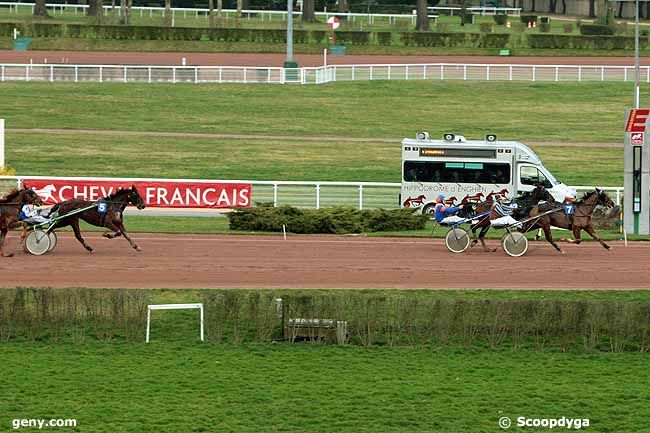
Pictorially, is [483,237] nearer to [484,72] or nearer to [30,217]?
[30,217]

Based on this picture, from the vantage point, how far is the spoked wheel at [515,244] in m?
23.5

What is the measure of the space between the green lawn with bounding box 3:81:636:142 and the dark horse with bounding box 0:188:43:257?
71.5 feet

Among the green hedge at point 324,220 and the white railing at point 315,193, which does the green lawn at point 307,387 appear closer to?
the green hedge at point 324,220

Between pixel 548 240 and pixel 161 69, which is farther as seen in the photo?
pixel 161 69

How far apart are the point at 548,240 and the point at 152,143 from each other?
20.4 m

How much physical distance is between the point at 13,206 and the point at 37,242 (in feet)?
2.84

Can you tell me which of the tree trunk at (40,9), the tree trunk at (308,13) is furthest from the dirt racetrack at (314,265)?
the tree trunk at (308,13)

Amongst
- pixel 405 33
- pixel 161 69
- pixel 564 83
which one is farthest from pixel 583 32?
pixel 161 69

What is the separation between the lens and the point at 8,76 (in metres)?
51.5

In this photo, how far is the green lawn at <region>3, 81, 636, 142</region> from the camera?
1772 inches

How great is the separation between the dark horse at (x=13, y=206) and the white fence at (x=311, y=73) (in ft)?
96.4

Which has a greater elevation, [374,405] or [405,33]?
[405,33]

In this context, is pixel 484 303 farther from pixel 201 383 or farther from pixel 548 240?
pixel 548 240

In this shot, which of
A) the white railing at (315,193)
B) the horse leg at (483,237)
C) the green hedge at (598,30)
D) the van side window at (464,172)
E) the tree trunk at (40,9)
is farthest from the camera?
the tree trunk at (40,9)
